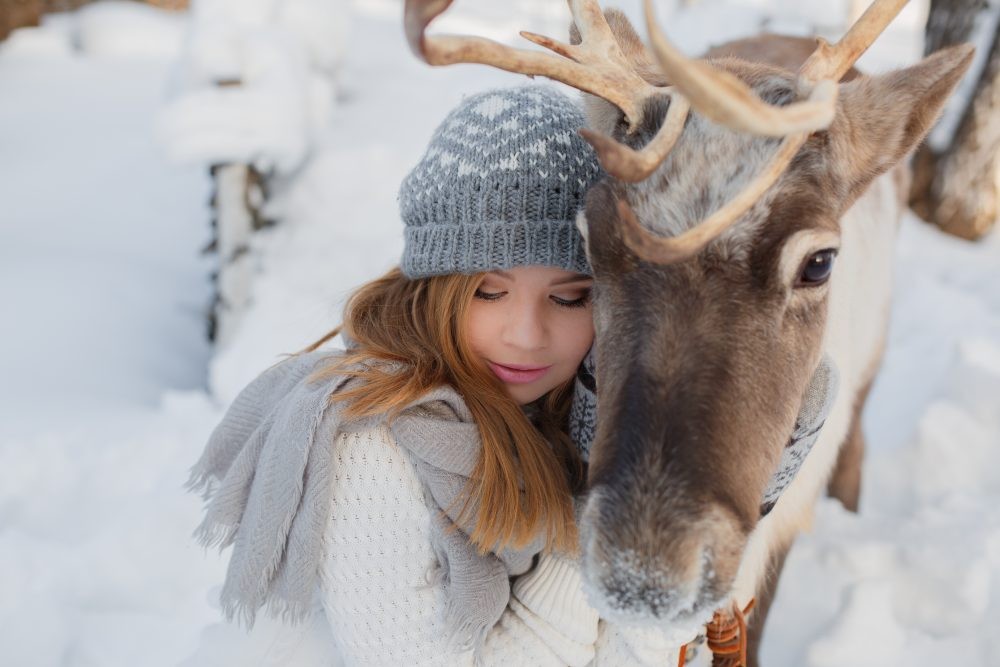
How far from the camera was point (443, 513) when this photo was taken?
72.9 inches

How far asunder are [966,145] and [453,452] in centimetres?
498

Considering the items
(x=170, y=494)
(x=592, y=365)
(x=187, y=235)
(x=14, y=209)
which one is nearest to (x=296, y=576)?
(x=592, y=365)

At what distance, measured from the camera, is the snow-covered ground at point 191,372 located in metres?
2.86

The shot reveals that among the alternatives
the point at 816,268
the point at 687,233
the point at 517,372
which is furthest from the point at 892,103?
the point at 517,372

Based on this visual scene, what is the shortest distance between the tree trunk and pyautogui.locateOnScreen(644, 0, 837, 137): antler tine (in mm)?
4792

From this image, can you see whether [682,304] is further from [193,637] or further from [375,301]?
[193,637]

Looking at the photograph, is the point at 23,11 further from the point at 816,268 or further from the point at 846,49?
the point at 816,268

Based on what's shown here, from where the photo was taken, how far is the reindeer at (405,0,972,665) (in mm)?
1283

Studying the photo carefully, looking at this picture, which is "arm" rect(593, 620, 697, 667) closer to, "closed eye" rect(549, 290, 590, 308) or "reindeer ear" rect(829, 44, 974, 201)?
"closed eye" rect(549, 290, 590, 308)

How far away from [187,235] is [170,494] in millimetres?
2742

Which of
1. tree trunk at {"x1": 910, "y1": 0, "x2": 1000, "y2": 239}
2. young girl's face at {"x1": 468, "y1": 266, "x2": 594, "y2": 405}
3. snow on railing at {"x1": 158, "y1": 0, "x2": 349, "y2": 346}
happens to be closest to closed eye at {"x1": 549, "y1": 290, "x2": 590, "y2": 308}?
young girl's face at {"x1": 468, "y1": 266, "x2": 594, "y2": 405}

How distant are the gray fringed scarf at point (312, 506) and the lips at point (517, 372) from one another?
0.15m

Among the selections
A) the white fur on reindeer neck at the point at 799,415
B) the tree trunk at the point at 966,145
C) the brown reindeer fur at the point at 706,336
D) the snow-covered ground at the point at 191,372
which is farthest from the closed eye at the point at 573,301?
the tree trunk at the point at 966,145

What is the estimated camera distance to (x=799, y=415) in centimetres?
179
